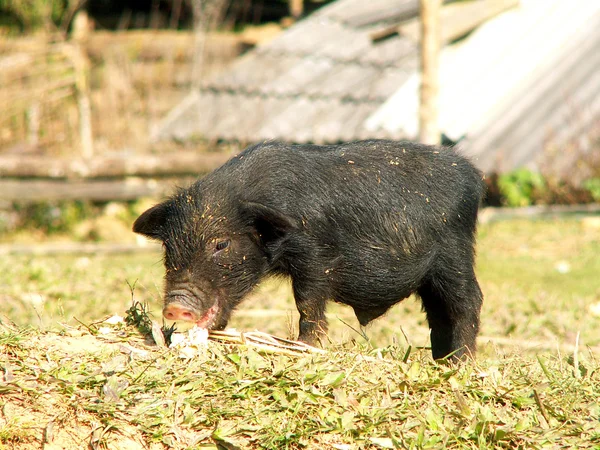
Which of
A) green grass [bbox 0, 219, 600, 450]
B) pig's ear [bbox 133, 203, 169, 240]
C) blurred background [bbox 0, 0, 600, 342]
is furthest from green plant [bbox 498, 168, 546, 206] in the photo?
pig's ear [bbox 133, 203, 169, 240]

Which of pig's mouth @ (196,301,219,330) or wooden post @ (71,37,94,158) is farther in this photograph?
wooden post @ (71,37,94,158)

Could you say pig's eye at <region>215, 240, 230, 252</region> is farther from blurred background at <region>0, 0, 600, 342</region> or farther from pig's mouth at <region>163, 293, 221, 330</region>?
blurred background at <region>0, 0, 600, 342</region>

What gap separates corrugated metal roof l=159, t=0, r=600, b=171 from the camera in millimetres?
13391

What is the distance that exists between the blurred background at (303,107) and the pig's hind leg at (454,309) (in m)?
4.37

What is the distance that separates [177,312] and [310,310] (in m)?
0.71

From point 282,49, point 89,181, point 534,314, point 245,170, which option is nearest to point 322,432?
point 245,170

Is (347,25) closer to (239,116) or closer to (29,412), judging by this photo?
(239,116)

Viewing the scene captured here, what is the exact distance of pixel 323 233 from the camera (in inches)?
174

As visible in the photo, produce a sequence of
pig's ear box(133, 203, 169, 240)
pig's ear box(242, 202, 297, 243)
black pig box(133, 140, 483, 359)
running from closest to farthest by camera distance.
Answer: pig's ear box(242, 202, 297, 243) → black pig box(133, 140, 483, 359) → pig's ear box(133, 203, 169, 240)

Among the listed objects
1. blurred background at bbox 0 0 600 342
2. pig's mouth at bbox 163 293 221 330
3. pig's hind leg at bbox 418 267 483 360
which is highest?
pig's mouth at bbox 163 293 221 330

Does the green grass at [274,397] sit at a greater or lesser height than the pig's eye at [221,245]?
lesser

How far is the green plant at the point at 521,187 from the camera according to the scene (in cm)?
1295

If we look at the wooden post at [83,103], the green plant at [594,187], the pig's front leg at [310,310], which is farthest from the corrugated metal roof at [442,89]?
the pig's front leg at [310,310]

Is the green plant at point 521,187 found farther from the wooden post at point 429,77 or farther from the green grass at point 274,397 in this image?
the green grass at point 274,397
